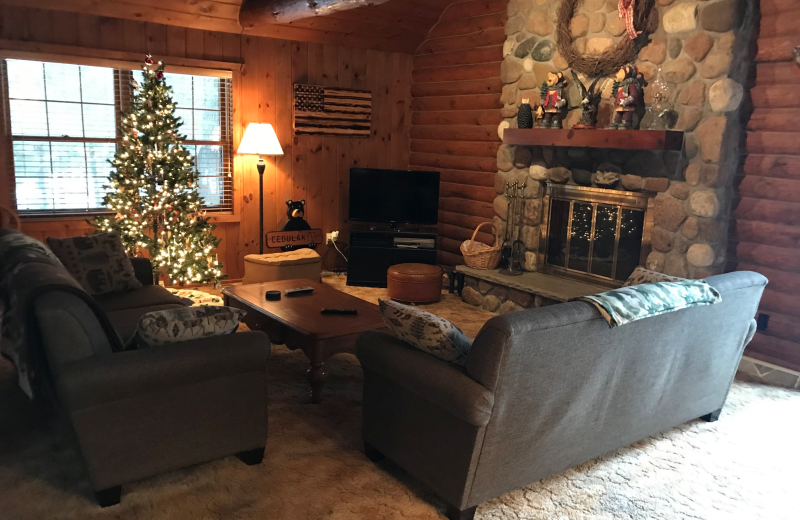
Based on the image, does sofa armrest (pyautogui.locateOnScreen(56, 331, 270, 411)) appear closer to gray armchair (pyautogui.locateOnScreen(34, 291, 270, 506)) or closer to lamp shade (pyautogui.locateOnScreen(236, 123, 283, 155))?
gray armchair (pyautogui.locateOnScreen(34, 291, 270, 506))

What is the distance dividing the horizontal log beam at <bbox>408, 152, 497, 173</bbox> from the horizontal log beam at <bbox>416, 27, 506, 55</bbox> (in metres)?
1.08

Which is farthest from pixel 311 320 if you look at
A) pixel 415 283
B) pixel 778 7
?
pixel 778 7

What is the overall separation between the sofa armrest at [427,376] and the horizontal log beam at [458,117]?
3.78m

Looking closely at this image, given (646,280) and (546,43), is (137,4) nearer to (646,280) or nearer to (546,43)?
(546,43)

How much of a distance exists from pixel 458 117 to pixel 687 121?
103 inches

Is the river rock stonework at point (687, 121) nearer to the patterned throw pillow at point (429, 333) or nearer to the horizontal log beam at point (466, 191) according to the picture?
the horizontal log beam at point (466, 191)

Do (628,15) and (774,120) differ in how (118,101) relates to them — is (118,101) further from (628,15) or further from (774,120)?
(774,120)

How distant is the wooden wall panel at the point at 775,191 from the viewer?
3982 mm

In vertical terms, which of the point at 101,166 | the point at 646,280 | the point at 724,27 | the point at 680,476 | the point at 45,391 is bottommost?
the point at 680,476

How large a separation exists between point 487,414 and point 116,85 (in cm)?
456

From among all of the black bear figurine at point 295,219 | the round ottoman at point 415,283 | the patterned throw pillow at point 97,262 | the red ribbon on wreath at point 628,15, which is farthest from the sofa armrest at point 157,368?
the black bear figurine at point 295,219

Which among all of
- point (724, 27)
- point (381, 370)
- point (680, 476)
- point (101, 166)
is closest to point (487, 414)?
point (381, 370)

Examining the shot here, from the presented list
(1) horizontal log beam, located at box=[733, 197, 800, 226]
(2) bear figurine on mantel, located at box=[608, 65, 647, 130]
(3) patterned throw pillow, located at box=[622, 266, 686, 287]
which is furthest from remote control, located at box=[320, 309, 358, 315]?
(1) horizontal log beam, located at box=[733, 197, 800, 226]

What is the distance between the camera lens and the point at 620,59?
4.66m
